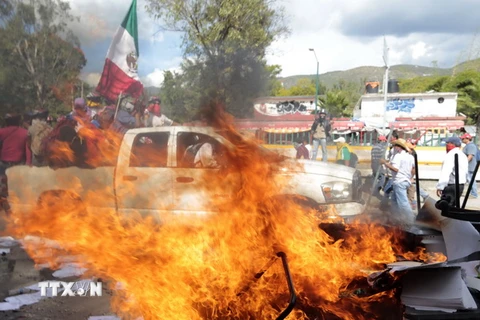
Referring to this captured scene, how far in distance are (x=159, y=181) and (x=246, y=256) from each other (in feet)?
8.29

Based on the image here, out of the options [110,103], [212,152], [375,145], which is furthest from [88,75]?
[375,145]

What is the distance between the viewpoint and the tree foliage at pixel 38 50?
4118 mm

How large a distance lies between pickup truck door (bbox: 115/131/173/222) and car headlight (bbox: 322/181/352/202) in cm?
215

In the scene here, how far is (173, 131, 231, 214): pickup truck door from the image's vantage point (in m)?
3.57

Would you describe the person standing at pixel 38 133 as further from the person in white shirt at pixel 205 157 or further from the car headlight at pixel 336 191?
the car headlight at pixel 336 191

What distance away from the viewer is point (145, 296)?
2.67 m

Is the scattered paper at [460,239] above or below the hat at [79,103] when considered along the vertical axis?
below

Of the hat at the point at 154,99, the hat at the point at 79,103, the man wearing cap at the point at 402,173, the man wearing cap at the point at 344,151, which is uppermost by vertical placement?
the hat at the point at 154,99

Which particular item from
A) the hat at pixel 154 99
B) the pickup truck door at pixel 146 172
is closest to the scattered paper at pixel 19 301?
the pickup truck door at pixel 146 172


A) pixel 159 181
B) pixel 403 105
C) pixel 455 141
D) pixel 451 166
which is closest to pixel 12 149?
pixel 159 181

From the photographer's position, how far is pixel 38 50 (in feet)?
13.9

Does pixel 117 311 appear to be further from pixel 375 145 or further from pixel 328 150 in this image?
pixel 375 145

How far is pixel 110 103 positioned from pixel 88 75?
0.38 m

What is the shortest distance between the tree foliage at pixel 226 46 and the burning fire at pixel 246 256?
71cm
